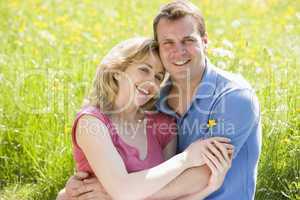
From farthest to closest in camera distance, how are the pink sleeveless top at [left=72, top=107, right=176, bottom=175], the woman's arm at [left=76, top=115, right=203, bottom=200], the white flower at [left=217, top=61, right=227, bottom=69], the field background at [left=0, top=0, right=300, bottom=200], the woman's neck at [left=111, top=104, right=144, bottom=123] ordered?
the white flower at [left=217, top=61, right=227, bottom=69]
the field background at [left=0, top=0, right=300, bottom=200]
the woman's neck at [left=111, top=104, right=144, bottom=123]
the pink sleeveless top at [left=72, top=107, right=176, bottom=175]
the woman's arm at [left=76, top=115, right=203, bottom=200]

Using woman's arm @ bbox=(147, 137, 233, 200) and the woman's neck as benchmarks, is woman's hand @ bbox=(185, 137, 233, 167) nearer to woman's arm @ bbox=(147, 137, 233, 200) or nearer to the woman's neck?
woman's arm @ bbox=(147, 137, 233, 200)

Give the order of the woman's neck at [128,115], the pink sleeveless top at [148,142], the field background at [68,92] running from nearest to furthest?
1. the pink sleeveless top at [148,142]
2. the woman's neck at [128,115]
3. the field background at [68,92]

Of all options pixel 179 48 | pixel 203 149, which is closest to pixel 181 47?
pixel 179 48

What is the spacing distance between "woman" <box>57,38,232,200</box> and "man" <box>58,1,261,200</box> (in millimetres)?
66

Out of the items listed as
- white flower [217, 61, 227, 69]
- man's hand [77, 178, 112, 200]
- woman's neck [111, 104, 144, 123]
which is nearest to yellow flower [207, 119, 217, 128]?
woman's neck [111, 104, 144, 123]

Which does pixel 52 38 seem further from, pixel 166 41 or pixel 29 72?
pixel 166 41

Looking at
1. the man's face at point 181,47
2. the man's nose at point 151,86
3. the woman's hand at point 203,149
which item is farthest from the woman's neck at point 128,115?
the woman's hand at point 203,149

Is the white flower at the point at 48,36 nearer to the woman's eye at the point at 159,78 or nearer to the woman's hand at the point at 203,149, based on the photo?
the woman's eye at the point at 159,78

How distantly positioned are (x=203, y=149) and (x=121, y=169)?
395 mm

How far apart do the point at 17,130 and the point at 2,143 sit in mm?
165

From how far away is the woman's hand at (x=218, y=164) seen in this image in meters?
3.36

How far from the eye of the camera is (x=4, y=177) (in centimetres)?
467

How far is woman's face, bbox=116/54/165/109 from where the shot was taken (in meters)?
3.52

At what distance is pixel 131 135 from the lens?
11.9 ft
